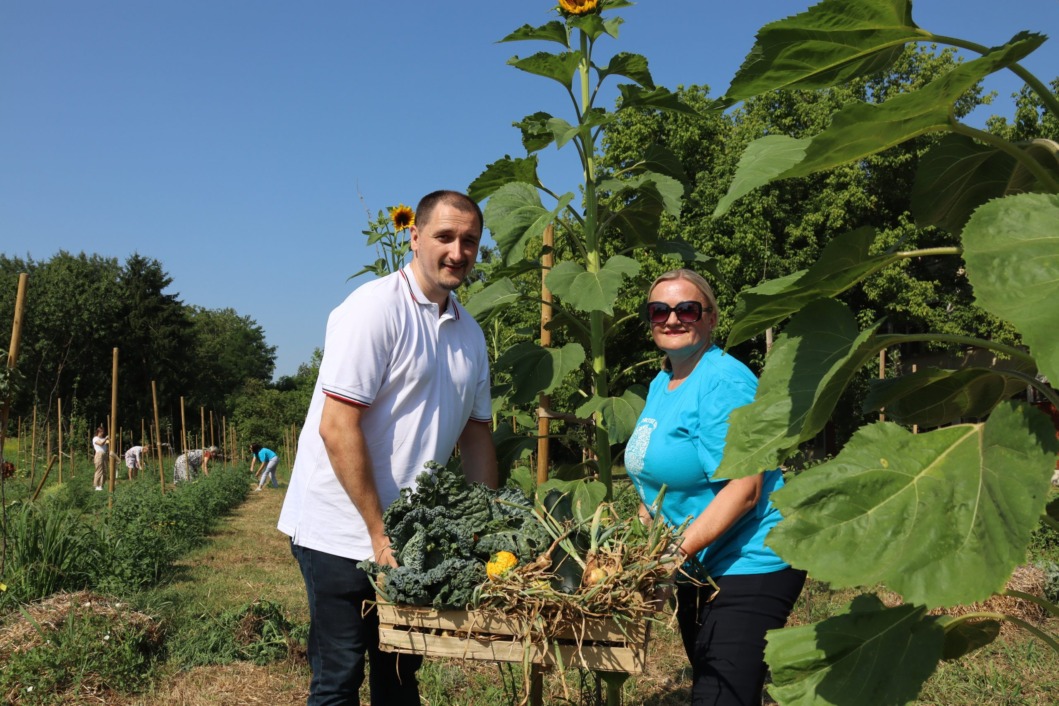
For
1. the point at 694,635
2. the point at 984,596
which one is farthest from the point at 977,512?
the point at 694,635

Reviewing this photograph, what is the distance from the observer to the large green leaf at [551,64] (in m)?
3.30

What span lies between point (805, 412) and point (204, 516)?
12322mm

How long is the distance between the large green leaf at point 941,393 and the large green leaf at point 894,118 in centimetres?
57

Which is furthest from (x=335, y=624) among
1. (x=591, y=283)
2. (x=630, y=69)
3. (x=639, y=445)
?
(x=630, y=69)

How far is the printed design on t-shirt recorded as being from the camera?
2.68 m

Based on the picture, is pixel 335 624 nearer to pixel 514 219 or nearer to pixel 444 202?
pixel 444 202

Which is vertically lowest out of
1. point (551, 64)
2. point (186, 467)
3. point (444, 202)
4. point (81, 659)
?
Result: point (81, 659)

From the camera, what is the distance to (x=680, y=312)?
2721mm

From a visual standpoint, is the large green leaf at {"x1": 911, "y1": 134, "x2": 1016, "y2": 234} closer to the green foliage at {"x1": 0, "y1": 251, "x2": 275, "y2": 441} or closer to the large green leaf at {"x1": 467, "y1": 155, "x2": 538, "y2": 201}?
the large green leaf at {"x1": 467, "y1": 155, "x2": 538, "y2": 201}

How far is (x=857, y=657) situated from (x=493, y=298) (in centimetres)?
250

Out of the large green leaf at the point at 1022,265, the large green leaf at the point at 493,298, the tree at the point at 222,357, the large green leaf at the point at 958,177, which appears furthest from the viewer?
the tree at the point at 222,357

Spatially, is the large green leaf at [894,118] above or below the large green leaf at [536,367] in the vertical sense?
above

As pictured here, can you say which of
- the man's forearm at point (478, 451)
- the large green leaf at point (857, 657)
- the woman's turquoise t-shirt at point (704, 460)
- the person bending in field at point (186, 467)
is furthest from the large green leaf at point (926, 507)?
the person bending in field at point (186, 467)

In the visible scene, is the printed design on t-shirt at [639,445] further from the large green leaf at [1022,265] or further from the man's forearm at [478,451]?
the large green leaf at [1022,265]
